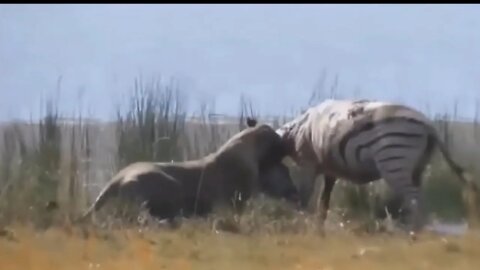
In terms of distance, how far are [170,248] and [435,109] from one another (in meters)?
0.66

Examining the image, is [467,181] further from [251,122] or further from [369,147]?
[251,122]

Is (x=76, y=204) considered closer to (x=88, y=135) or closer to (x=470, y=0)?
(x=88, y=135)

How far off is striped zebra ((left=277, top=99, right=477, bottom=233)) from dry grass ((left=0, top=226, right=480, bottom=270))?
0.11m

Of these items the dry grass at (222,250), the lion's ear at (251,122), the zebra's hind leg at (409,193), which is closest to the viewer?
the dry grass at (222,250)

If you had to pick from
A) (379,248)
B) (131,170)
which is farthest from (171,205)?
(379,248)

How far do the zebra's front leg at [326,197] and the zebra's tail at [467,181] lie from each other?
26 centimetres

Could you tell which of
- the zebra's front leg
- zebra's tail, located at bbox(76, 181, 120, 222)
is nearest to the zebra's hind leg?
the zebra's front leg

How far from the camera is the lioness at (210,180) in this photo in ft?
8.29

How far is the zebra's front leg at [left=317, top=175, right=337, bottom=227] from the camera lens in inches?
98.7

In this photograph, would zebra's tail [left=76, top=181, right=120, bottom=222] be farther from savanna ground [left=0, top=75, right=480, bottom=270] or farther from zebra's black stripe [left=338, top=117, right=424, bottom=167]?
zebra's black stripe [left=338, top=117, right=424, bottom=167]

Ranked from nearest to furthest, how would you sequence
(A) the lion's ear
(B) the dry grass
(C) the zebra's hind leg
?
(B) the dry grass, (C) the zebra's hind leg, (A) the lion's ear

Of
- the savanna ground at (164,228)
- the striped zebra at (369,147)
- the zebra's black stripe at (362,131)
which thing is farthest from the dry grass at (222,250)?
the zebra's black stripe at (362,131)

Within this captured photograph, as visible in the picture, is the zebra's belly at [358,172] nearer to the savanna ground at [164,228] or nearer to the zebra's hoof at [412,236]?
the savanna ground at [164,228]

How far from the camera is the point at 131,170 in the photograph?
2.53m
